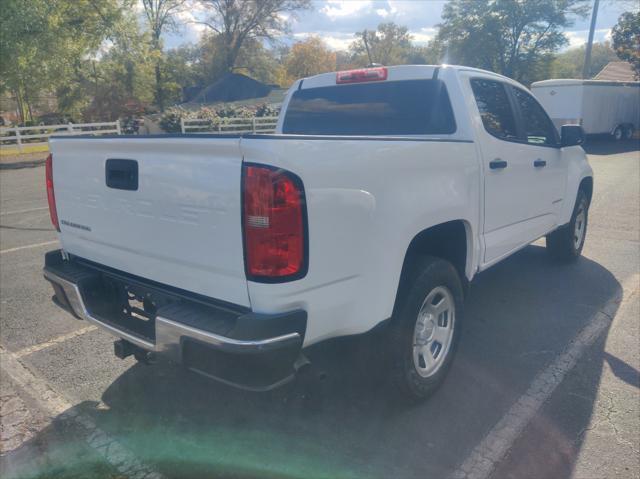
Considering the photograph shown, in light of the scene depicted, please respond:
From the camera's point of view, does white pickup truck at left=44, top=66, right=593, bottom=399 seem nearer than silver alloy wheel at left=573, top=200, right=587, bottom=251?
Yes

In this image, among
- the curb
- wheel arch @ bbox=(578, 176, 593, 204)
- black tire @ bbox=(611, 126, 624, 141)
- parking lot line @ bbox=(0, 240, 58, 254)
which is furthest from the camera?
black tire @ bbox=(611, 126, 624, 141)

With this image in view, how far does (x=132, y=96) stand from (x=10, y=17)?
71.3ft

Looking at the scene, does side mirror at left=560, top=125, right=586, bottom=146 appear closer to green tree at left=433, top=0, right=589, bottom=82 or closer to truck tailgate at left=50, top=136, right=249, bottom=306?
truck tailgate at left=50, top=136, right=249, bottom=306

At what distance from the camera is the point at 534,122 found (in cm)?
477

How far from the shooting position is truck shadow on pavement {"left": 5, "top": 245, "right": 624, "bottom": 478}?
2703mm

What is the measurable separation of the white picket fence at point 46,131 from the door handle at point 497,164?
18986mm

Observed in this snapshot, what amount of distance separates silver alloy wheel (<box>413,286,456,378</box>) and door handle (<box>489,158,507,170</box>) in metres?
1.00

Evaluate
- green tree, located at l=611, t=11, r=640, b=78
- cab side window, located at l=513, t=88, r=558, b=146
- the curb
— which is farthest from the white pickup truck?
the curb

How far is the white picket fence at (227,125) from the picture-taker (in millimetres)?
24000

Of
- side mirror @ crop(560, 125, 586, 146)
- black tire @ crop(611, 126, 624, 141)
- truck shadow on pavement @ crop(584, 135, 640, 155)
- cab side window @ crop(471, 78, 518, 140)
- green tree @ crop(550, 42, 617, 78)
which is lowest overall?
truck shadow on pavement @ crop(584, 135, 640, 155)

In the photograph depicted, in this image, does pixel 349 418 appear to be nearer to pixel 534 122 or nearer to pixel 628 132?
pixel 534 122

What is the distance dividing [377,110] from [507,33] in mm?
47849

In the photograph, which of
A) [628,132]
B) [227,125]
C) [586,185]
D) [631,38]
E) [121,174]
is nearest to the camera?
[121,174]

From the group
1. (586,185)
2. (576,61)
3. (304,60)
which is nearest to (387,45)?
(304,60)
